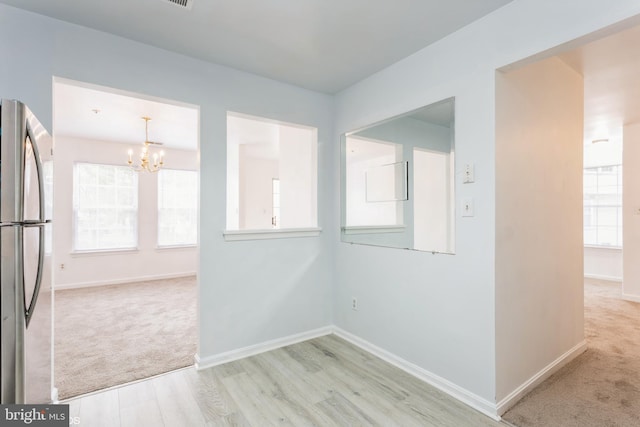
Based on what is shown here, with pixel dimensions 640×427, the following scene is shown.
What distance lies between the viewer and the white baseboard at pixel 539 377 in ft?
6.61

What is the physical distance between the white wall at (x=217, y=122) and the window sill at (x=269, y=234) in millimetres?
51

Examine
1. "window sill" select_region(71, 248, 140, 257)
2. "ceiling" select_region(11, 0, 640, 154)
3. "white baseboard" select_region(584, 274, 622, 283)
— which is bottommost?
"white baseboard" select_region(584, 274, 622, 283)

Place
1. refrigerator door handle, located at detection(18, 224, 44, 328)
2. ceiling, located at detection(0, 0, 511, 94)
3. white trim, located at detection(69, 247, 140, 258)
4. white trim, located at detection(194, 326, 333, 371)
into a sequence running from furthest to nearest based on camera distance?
1. white trim, located at detection(69, 247, 140, 258)
2. white trim, located at detection(194, 326, 333, 371)
3. ceiling, located at detection(0, 0, 511, 94)
4. refrigerator door handle, located at detection(18, 224, 44, 328)

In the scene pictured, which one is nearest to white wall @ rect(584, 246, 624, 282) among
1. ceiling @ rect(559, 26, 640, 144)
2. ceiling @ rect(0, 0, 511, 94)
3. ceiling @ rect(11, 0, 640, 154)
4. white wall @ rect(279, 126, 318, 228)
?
ceiling @ rect(559, 26, 640, 144)

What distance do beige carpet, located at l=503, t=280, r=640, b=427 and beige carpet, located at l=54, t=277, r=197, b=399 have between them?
269cm

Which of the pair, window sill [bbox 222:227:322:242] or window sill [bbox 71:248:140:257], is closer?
window sill [bbox 222:227:322:242]

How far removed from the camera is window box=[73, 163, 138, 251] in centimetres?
562

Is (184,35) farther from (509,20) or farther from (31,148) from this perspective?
(509,20)

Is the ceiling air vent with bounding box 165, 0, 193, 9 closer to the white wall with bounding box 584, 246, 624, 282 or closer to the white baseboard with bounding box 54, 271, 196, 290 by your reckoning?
the white baseboard with bounding box 54, 271, 196, 290

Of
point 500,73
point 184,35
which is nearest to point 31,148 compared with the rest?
point 184,35

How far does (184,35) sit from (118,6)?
16.6 inches

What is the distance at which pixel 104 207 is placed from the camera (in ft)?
19.2

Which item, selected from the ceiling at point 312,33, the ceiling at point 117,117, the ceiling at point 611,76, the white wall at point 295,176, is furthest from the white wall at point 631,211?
the ceiling at point 117,117

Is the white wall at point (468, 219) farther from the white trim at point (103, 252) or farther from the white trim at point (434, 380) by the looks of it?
the white trim at point (103, 252)
